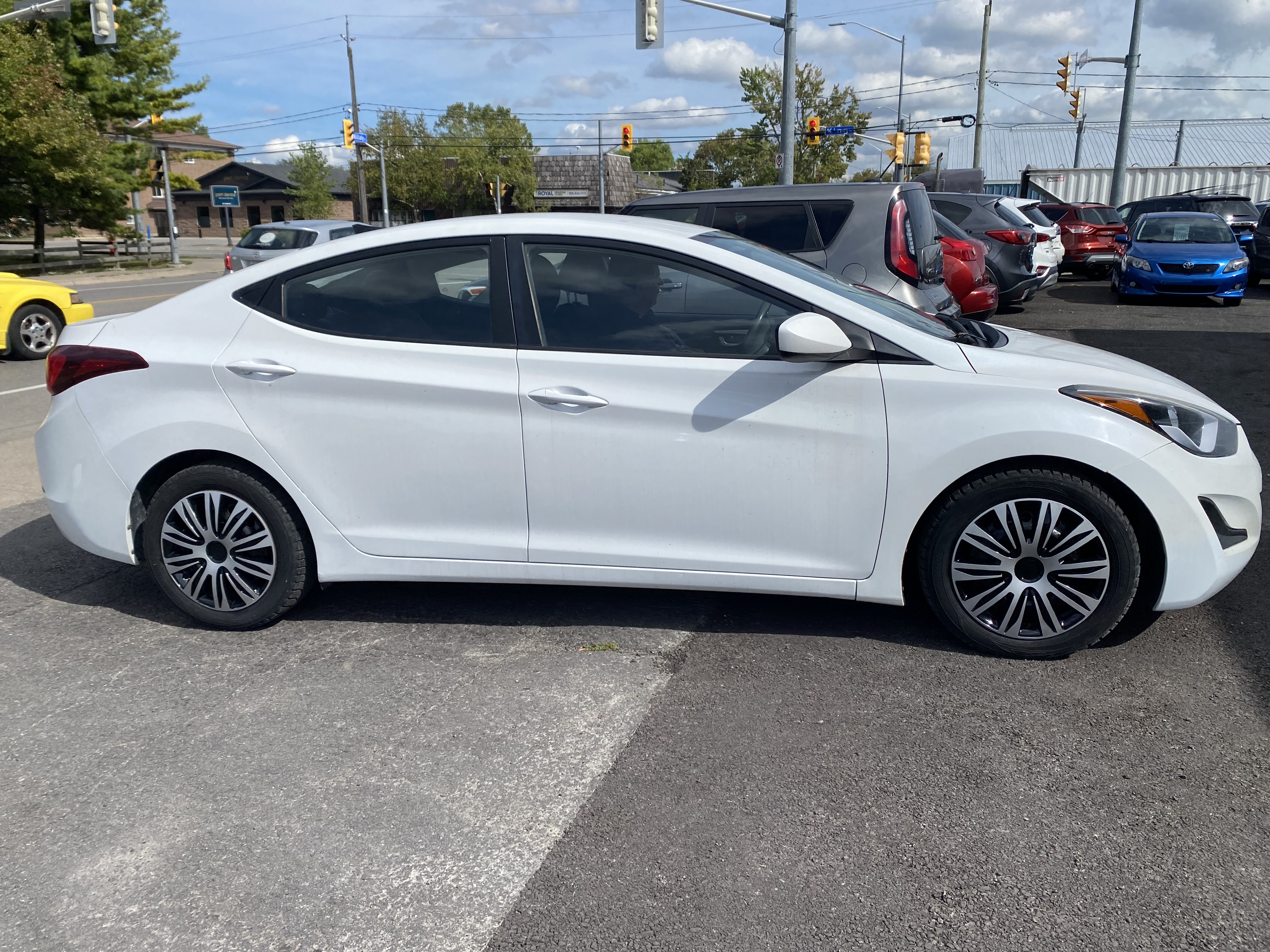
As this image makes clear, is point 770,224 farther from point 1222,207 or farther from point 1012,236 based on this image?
point 1222,207

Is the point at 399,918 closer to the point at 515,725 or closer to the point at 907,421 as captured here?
the point at 515,725

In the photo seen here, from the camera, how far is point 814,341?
3.66 metres

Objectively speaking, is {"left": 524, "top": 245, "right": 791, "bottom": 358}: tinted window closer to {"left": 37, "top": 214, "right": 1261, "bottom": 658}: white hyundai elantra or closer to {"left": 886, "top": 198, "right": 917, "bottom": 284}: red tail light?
{"left": 37, "top": 214, "right": 1261, "bottom": 658}: white hyundai elantra

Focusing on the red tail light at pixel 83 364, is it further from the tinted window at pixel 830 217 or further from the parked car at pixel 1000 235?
the parked car at pixel 1000 235

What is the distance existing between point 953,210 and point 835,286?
497 inches

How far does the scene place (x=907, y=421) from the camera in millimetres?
3773

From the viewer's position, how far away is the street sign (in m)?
41.8

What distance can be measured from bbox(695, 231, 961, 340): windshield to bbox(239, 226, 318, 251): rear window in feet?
51.2

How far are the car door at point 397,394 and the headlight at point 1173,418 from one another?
6.89 ft

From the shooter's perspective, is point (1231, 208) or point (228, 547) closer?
point (228, 547)

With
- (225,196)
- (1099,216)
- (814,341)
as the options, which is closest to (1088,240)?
(1099,216)

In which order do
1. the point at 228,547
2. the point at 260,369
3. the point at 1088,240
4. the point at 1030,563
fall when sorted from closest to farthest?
the point at 1030,563
the point at 260,369
the point at 228,547
the point at 1088,240

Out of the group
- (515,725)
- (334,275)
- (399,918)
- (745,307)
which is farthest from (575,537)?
(399,918)

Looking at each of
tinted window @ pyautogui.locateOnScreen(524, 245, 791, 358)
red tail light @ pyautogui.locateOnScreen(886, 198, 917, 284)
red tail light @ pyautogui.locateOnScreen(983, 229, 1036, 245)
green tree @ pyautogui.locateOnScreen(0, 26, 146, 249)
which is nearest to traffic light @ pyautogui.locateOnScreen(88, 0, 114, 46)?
green tree @ pyautogui.locateOnScreen(0, 26, 146, 249)
